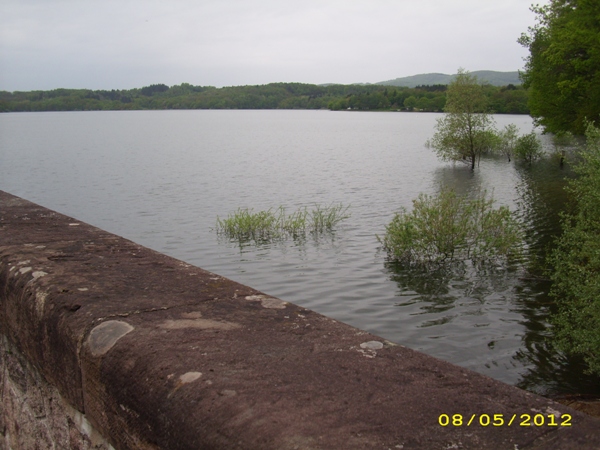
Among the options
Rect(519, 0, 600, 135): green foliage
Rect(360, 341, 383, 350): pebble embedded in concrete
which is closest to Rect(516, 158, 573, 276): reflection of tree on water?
Rect(519, 0, 600, 135): green foliage

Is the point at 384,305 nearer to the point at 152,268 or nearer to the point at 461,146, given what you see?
the point at 152,268

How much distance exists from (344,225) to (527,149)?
25.3 m

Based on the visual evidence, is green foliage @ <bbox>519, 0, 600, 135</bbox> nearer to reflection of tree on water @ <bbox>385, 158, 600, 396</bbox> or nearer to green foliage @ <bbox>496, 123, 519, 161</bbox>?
green foliage @ <bbox>496, 123, 519, 161</bbox>

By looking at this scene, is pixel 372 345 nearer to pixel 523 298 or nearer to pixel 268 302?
pixel 268 302

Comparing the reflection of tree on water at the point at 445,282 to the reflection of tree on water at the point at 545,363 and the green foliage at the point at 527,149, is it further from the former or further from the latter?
the green foliage at the point at 527,149

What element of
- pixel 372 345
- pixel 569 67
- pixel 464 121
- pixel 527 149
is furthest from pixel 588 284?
pixel 527 149

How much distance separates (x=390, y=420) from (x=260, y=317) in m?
0.96

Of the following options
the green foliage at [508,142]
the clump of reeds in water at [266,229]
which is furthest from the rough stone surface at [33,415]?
the green foliage at [508,142]

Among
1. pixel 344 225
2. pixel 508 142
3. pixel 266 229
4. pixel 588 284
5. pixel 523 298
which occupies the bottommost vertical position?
pixel 523 298

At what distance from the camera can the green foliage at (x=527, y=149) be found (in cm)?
4025

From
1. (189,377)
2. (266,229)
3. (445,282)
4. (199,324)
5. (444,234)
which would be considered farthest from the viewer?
(266,229)

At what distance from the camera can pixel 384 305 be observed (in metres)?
12.3

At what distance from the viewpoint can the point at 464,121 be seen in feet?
125

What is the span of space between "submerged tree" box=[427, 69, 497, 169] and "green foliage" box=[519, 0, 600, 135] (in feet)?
11.8
